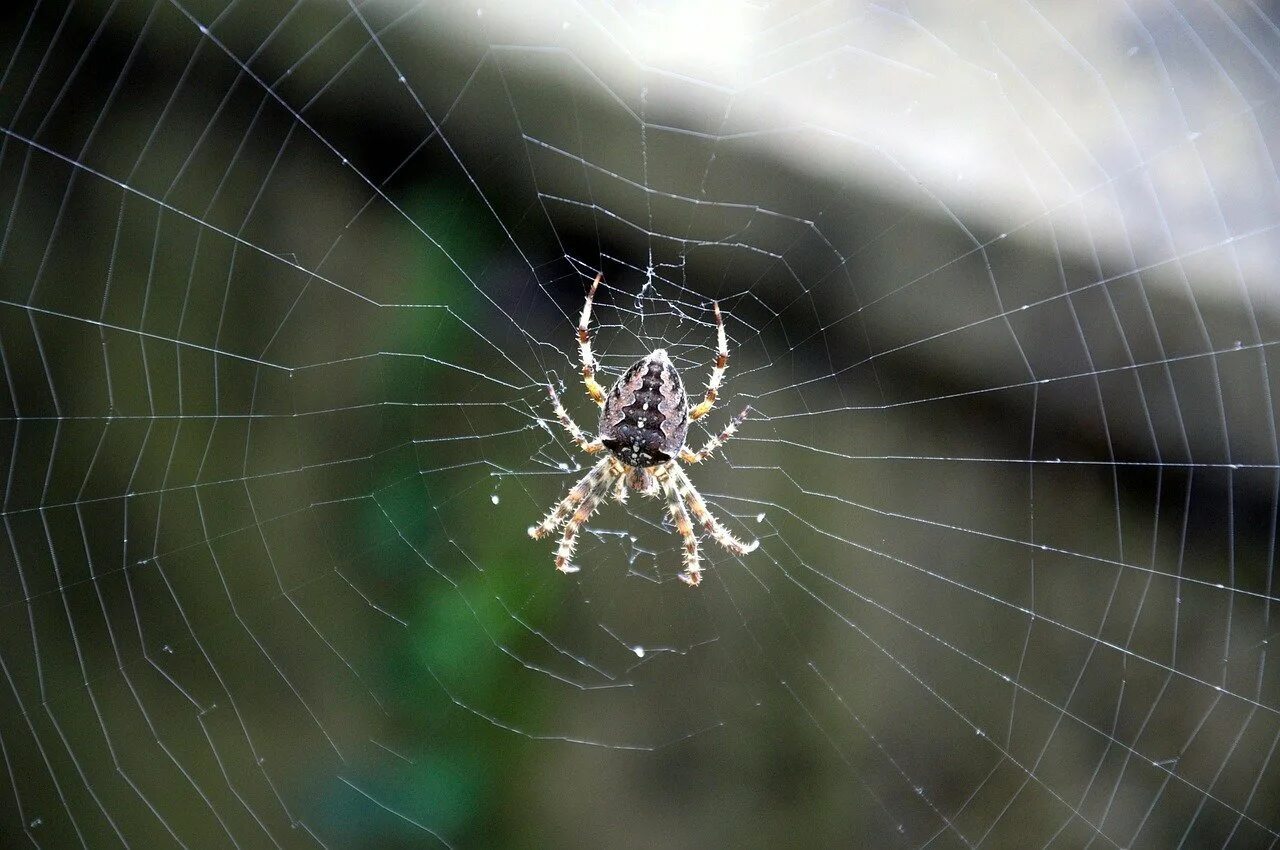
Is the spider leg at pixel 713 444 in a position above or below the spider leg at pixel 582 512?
above

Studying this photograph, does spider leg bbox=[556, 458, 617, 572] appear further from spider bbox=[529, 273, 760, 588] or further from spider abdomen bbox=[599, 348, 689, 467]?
spider abdomen bbox=[599, 348, 689, 467]

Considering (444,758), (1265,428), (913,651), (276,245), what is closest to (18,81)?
(276,245)

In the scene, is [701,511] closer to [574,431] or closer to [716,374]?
[574,431]

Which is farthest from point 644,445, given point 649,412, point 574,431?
point 574,431

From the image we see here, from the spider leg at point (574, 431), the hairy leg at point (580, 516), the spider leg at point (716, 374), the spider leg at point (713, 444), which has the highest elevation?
Answer: the spider leg at point (716, 374)

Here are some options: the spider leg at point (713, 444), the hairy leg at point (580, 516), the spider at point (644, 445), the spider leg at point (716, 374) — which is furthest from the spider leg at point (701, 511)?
the spider leg at point (716, 374)

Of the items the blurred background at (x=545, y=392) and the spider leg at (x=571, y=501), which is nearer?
the blurred background at (x=545, y=392)

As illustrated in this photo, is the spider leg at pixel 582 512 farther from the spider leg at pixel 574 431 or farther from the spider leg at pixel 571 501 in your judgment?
the spider leg at pixel 574 431
